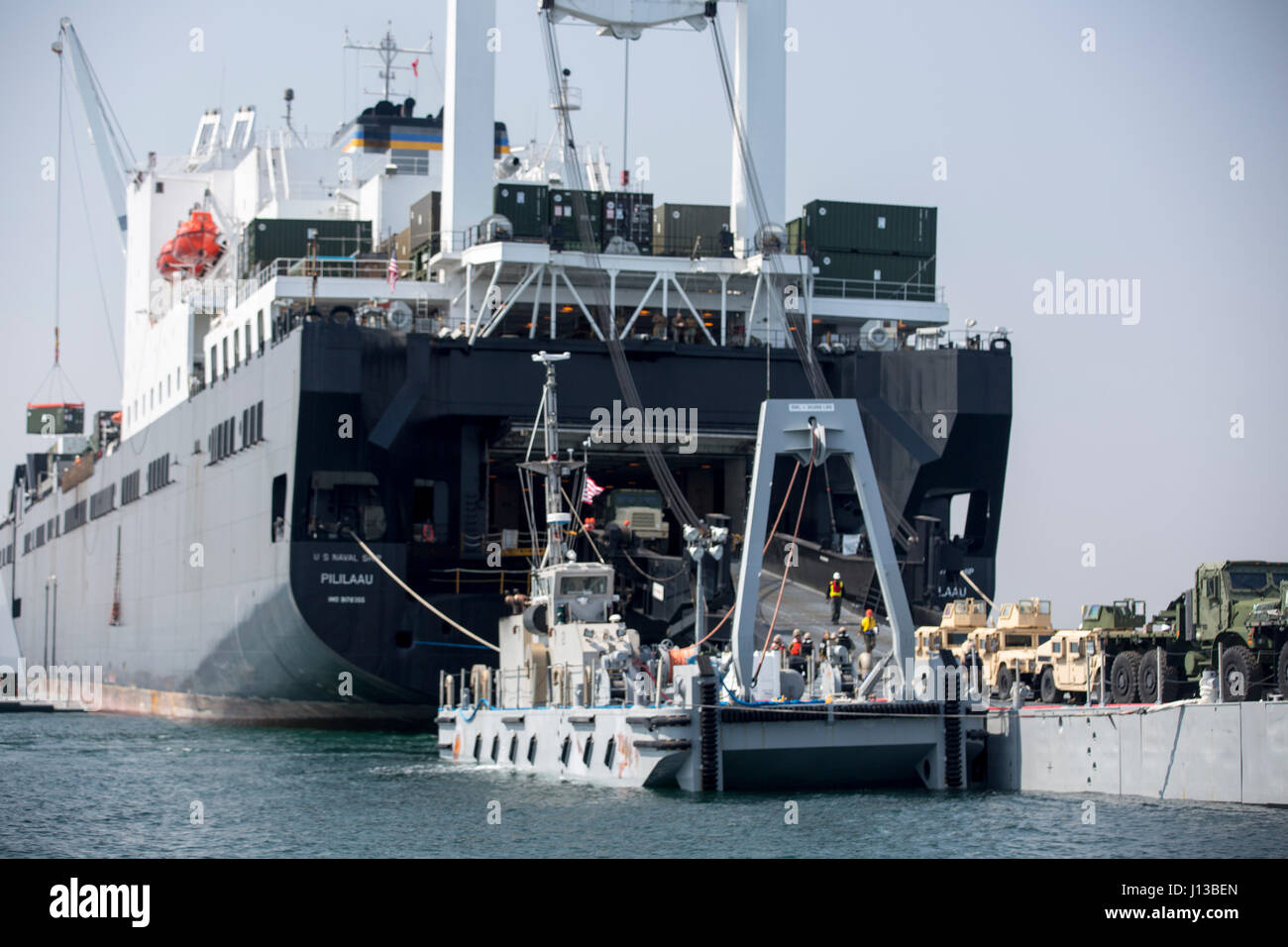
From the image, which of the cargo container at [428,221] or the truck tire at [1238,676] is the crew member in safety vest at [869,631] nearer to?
the truck tire at [1238,676]

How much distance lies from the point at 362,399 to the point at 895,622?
16.6 meters

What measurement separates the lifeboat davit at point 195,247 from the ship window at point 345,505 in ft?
66.1

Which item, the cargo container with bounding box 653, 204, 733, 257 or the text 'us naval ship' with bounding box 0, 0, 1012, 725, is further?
the cargo container with bounding box 653, 204, 733, 257

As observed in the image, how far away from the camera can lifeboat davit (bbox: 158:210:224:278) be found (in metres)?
60.6

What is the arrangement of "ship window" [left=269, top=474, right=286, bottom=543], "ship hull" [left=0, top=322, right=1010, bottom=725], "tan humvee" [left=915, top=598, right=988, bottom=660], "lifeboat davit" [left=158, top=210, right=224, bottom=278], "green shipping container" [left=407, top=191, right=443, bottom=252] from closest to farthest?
"tan humvee" [left=915, top=598, right=988, bottom=660]
"ship hull" [left=0, top=322, right=1010, bottom=725]
"ship window" [left=269, top=474, right=286, bottom=543]
"green shipping container" [left=407, top=191, right=443, bottom=252]
"lifeboat davit" [left=158, top=210, right=224, bottom=278]

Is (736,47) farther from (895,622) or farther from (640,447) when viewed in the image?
(895,622)

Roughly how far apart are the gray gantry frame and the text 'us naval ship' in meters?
9.80

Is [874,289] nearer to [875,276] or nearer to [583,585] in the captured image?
[875,276]

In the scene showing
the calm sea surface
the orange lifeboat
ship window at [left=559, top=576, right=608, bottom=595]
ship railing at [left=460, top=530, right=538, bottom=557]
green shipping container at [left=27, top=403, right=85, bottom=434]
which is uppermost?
the orange lifeboat

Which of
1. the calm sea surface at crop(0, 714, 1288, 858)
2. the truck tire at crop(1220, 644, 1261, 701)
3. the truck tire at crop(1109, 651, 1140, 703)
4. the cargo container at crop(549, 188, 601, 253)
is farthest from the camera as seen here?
the cargo container at crop(549, 188, 601, 253)

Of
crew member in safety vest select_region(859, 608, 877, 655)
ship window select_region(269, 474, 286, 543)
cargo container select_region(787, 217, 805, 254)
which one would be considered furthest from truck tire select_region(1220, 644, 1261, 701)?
ship window select_region(269, 474, 286, 543)

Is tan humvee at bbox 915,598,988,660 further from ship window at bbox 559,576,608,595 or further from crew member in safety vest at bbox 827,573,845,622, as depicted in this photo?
ship window at bbox 559,576,608,595

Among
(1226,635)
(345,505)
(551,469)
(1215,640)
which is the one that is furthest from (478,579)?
(1226,635)

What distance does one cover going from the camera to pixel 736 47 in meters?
47.9
